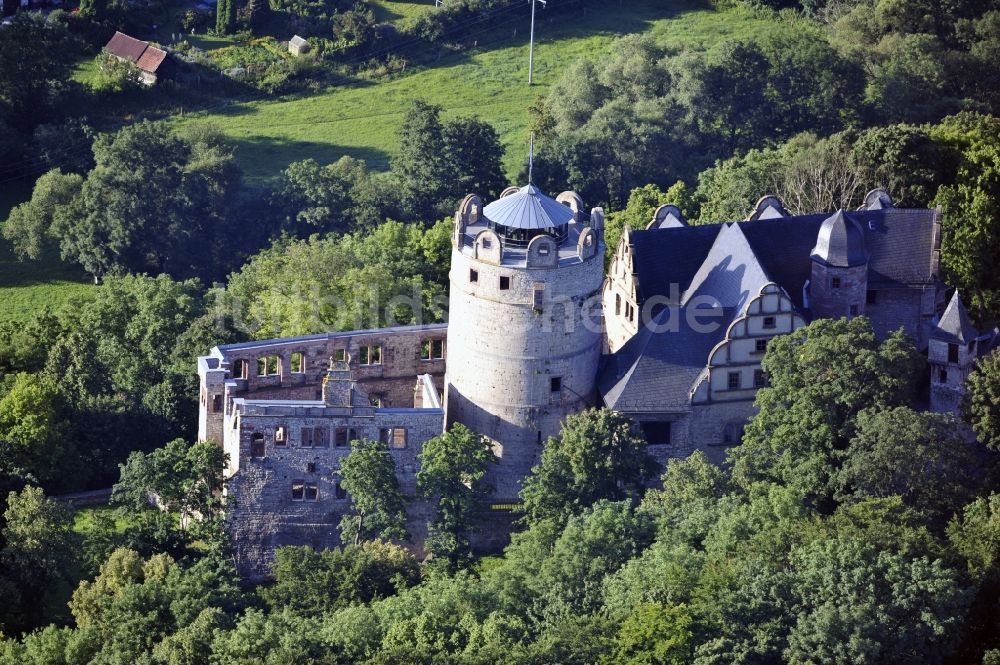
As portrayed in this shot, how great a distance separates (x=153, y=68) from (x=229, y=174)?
51.9 feet

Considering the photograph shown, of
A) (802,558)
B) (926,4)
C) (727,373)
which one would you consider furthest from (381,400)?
(926,4)

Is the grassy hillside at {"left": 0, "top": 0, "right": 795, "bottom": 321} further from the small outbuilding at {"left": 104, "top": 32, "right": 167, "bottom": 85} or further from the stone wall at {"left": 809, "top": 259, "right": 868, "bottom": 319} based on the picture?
the stone wall at {"left": 809, "top": 259, "right": 868, "bottom": 319}

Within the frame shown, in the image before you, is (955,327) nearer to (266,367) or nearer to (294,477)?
(294,477)

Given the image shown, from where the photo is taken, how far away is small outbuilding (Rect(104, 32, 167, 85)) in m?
157

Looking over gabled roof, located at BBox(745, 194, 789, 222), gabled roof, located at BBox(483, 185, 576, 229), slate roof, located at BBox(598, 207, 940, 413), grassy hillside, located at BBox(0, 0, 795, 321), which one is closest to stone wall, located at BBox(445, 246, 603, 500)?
gabled roof, located at BBox(483, 185, 576, 229)

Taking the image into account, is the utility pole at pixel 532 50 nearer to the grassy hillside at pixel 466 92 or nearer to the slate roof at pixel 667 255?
the grassy hillside at pixel 466 92

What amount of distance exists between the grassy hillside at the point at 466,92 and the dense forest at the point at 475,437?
254cm

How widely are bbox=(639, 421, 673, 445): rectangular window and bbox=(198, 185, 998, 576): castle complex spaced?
0.06 meters

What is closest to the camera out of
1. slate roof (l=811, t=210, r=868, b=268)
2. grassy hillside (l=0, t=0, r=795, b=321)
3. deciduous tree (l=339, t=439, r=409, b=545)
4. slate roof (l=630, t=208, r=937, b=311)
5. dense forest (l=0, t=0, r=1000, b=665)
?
dense forest (l=0, t=0, r=1000, b=665)

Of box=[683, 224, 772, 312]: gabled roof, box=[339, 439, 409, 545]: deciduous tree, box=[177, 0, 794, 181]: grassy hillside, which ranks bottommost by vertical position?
box=[339, 439, 409, 545]: deciduous tree

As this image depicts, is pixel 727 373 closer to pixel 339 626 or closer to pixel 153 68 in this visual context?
pixel 339 626

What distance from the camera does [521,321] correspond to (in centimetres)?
10431

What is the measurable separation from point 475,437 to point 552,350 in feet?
17.0

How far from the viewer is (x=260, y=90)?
15950cm
